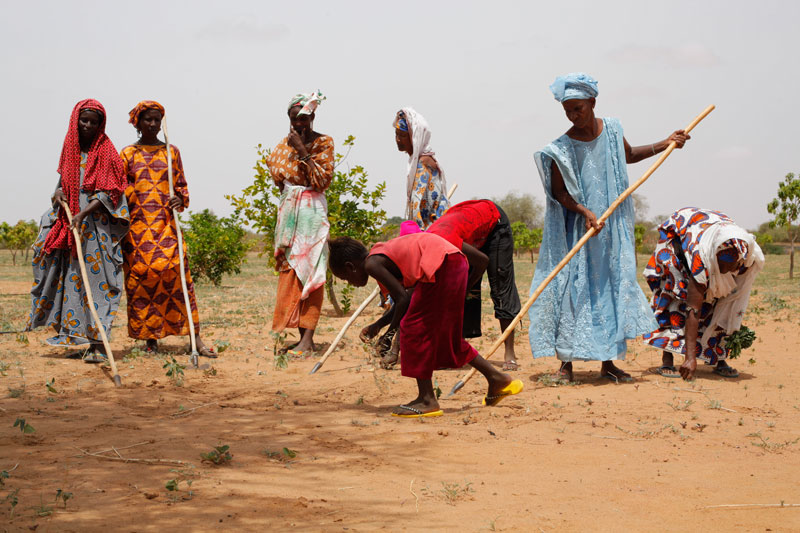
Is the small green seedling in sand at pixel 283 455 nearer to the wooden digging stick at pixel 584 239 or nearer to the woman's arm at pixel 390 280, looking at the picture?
the woman's arm at pixel 390 280

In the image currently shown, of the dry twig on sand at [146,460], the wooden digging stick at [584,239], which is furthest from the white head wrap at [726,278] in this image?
the dry twig on sand at [146,460]

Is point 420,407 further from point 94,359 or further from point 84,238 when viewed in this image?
point 84,238

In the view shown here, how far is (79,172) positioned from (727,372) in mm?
5347

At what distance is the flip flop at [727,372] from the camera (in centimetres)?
572

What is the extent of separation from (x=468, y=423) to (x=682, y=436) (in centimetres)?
112

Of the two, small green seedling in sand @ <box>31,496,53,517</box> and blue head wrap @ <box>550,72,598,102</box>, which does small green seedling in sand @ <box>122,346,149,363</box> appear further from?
blue head wrap @ <box>550,72,598,102</box>

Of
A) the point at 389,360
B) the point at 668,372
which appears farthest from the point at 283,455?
the point at 668,372

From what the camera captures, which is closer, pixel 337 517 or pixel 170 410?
pixel 337 517

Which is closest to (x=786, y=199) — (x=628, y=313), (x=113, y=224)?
(x=628, y=313)

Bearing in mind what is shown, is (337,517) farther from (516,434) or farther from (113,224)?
(113,224)

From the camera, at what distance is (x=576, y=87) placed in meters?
5.28

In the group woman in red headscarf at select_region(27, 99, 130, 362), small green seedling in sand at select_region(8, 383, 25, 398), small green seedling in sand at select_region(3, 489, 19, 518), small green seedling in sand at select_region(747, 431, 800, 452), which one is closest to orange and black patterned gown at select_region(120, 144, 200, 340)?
woman in red headscarf at select_region(27, 99, 130, 362)

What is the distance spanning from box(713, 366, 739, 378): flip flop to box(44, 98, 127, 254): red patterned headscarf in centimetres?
497

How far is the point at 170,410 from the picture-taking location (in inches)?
182
